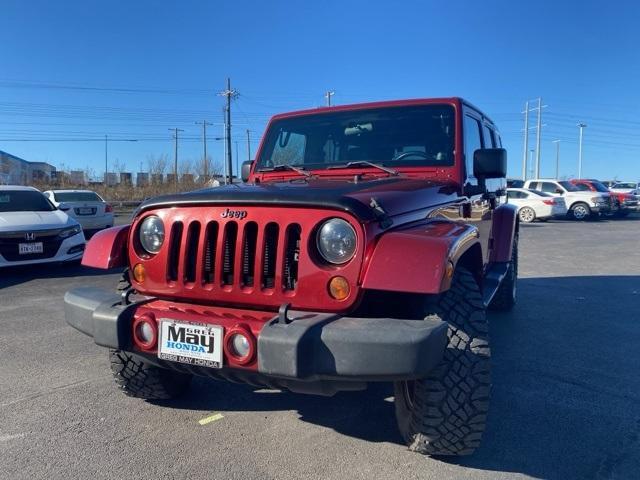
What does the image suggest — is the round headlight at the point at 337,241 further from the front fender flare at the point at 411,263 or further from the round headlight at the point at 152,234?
the round headlight at the point at 152,234

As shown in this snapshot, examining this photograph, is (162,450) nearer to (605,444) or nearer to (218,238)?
(218,238)

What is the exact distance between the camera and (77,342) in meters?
4.88

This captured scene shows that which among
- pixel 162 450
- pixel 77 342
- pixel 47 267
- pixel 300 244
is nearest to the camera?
pixel 300 244

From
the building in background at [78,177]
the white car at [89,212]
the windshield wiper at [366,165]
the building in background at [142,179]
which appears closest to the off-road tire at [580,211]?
the white car at [89,212]

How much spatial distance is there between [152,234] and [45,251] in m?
6.28

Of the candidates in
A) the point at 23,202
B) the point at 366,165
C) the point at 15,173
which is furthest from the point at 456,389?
the point at 15,173

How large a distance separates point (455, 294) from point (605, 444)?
1258mm

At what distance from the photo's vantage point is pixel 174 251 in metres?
2.90

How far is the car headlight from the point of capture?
860 cm

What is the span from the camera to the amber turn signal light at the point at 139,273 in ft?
9.79

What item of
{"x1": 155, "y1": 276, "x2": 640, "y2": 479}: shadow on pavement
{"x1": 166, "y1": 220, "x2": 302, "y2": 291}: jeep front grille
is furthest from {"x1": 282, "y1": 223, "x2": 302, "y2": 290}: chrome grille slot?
{"x1": 155, "y1": 276, "x2": 640, "y2": 479}: shadow on pavement

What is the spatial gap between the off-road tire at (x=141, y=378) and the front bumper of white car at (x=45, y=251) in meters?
5.66

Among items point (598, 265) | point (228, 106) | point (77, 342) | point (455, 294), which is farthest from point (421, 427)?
point (228, 106)

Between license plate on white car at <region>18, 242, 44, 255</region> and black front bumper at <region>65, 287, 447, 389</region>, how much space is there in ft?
23.2
